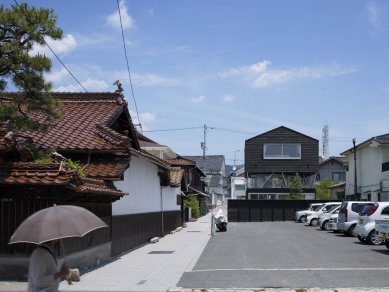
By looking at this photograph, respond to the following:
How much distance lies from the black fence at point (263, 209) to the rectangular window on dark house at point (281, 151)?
1006 cm

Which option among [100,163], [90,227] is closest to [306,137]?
[100,163]

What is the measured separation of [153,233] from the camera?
25266 millimetres

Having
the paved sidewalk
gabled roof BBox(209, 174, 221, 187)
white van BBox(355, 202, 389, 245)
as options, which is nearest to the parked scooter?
the paved sidewalk

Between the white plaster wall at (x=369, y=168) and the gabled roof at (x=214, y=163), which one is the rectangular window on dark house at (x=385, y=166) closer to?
the white plaster wall at (x=369, y=168)

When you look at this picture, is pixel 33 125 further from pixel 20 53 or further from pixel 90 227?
pixel 90 227

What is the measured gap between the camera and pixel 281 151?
190 feet

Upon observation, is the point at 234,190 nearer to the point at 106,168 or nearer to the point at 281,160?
the point at 281,160

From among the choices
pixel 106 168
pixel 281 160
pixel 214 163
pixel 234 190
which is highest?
pixel 214 163

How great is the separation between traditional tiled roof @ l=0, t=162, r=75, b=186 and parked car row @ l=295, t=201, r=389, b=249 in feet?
37.7

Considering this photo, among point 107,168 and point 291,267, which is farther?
point 107,168

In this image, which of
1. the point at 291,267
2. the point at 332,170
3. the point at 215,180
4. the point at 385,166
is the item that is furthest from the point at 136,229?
the point at 215,180

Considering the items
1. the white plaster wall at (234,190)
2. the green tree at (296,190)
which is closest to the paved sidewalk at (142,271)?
the green tree at (296,190)

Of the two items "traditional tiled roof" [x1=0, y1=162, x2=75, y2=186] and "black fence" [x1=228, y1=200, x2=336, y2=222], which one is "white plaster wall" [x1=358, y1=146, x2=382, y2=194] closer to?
"black fence" [x1=228, y1=200, x2=336, y2=222]

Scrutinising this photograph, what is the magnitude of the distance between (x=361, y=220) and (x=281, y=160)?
3570cm
